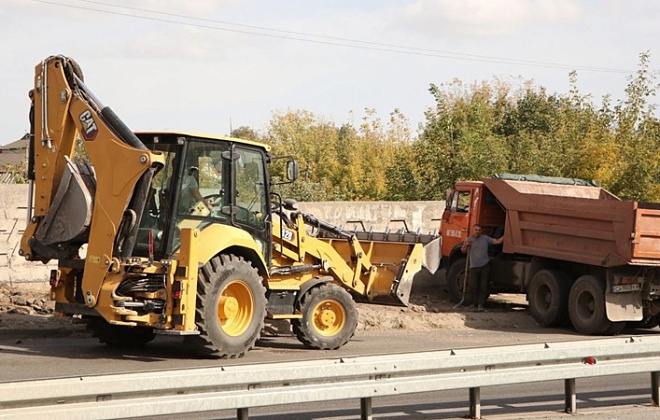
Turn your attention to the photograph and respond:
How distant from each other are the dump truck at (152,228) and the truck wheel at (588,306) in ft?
17.6

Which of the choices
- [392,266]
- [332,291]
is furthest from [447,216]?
[332,291]

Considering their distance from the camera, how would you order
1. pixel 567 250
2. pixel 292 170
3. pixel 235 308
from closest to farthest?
pixel 235 308 < pixel 292 170 < pixel 567 250

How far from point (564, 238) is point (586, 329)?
1.63 m

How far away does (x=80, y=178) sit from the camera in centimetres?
1221

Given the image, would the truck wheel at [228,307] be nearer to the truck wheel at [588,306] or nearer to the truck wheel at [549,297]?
the truck wheel at [588,306]

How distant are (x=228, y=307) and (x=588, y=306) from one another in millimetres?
7298

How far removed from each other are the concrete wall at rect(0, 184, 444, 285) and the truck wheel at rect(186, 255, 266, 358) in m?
7.47

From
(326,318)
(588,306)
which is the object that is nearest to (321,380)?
(326,318)

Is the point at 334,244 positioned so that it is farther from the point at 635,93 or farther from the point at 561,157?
the point at 635,93

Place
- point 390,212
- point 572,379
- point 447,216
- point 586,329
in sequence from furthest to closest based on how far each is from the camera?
point 390,212, point 447,216, point 586,329, point 572,379

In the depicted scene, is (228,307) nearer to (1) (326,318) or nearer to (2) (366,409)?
(1) (326,318)

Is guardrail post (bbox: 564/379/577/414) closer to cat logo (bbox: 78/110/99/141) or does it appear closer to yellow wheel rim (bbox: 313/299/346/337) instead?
yellow wheel rim (bbox: 313/299/346/337)

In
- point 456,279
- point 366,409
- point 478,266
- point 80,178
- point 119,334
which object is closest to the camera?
point 366,409

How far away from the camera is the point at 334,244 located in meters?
15.2
